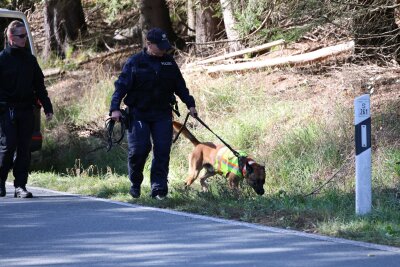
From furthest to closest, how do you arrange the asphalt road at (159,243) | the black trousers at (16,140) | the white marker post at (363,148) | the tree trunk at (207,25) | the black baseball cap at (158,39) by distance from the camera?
the tree trunk at (207,25) < the black trousers at (16,140) < the black baseball cap at (158,39) < the white marker post at (363,148) < the asphalt road at (159,243)

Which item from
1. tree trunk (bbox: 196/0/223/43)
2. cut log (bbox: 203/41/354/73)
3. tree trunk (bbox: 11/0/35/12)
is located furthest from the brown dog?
tree trunk (bbox: 11/0/35/12)

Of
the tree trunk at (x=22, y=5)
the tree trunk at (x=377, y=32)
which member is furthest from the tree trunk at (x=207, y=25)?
the tree trunk at (x=22, y=5)

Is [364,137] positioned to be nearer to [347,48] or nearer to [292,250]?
[292,250]

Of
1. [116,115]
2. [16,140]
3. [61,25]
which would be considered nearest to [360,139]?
[116,115]

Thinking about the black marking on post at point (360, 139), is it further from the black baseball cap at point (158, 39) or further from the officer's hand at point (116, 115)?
the officer's hand at point (116, 115)

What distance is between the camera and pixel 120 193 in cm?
1038

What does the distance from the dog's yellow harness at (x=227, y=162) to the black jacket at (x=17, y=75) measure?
233cm

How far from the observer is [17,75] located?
384 inches

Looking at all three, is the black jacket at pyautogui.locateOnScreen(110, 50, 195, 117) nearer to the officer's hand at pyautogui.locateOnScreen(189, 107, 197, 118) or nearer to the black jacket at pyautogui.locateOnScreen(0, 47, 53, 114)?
the officer's hand at pyautogui.locateOnScreen(189, 107, 197, 118)

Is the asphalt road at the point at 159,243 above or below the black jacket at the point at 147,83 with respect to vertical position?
below

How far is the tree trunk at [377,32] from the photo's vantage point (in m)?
13.0

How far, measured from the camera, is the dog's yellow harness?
986 centimetres

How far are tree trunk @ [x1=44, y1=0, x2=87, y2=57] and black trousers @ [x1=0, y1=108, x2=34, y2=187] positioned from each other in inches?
530

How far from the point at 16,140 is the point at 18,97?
54 centimetres
